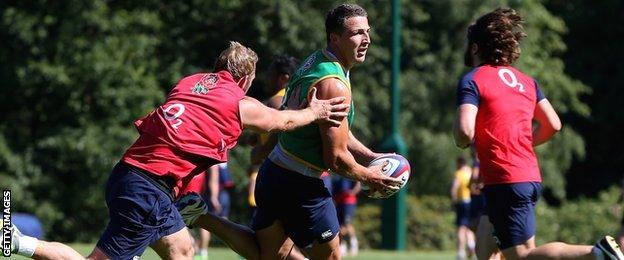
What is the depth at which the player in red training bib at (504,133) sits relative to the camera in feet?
27.8

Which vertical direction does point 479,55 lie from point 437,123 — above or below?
above

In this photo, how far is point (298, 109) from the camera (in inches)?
328

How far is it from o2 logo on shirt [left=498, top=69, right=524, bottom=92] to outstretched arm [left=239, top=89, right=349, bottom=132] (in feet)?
3.92

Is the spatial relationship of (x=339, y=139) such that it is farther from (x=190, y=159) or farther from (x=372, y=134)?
(x=372, y=134)

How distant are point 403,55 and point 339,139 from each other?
2230 centimetres

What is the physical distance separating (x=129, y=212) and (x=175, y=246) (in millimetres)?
817

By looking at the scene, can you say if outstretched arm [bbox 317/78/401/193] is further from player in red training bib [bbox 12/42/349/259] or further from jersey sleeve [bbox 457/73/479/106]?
jersey sleeve [bbox 457/73/479/106]

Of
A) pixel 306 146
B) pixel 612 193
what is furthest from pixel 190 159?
pixel 612 193

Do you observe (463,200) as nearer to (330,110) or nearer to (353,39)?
(353,39)

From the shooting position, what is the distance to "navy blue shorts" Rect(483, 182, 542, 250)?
8492 mm

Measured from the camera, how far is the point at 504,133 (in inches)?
339

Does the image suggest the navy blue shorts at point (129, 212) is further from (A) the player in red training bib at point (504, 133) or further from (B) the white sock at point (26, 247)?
(A) the player in red training bib at point (504, 133)

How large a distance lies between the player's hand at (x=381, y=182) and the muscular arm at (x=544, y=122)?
123cm

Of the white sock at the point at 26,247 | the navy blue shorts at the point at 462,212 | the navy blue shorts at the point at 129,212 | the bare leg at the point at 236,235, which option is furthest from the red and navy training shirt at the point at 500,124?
the navy blue shorts at the point at 462,212
